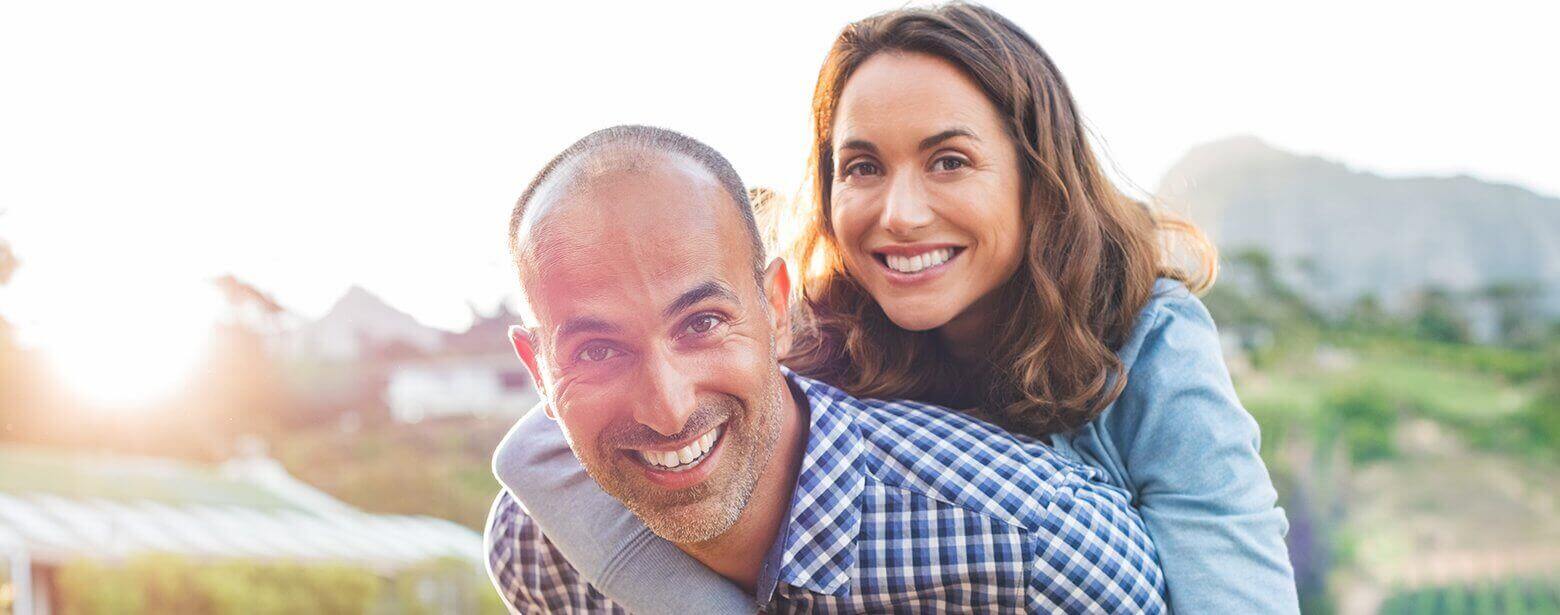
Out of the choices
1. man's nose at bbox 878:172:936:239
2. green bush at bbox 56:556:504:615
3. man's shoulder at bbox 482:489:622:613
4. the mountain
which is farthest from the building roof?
the mountain

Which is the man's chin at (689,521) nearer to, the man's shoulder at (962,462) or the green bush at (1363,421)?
the man's shoulder at (962,462)

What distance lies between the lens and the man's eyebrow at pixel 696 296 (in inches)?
85.4

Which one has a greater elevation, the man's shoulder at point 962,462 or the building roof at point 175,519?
the man's shoulder at point 962,462

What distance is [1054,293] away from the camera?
2.92 metres

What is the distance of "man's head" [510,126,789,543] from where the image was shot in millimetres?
2174

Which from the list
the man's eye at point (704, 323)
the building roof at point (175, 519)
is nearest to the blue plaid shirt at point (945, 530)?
the man's eye at point (704, 323)

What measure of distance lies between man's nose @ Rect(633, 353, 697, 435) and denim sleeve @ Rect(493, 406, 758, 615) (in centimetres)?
39

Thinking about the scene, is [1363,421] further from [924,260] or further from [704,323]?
[704,323]

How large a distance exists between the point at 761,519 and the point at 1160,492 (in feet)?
2.61

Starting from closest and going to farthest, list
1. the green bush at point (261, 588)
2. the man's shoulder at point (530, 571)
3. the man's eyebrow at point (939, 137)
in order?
the man's shoulder at point (530, 571)
the man's eyebrow at point (939, 137)
the green bush at point (261, 588)

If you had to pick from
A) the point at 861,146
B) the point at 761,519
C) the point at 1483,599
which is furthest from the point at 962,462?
the point at 1483,599

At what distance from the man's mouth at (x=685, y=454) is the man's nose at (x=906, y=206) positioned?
0.75 metres

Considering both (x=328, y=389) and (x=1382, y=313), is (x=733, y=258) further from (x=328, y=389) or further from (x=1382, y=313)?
(x=1382, y=313)

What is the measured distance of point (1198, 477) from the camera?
270 centimetres
